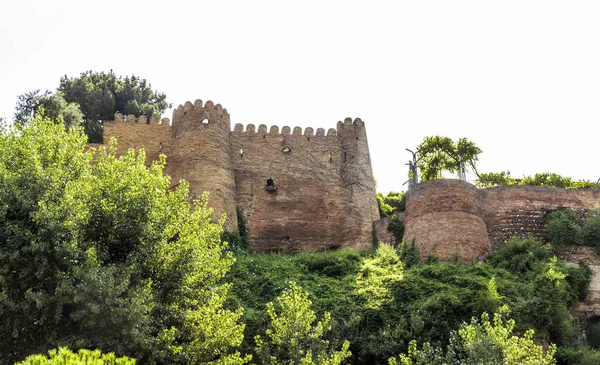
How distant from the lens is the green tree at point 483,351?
2038 centimetres

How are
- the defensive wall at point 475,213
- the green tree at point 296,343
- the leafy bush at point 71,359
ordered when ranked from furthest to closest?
→ the defensive wall at point 475,213 → the green tree at point 296,343 → the leafy bush at point 71,359

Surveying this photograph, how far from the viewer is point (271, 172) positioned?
3475 centimetres

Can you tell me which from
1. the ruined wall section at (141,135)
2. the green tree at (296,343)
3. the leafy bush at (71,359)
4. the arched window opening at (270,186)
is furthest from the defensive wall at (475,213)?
the leafy bush at (71,359)

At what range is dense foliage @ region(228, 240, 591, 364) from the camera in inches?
944

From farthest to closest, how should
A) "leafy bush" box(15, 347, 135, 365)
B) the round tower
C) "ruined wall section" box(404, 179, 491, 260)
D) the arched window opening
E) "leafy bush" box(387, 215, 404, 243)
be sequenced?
the arched window opening → "leafy bush" box(387, 215, 404, 243) → the round tower → "ruined wall section" box(404, 179, 491, 260) → "leafy bush" box(15, 347, 135, 365)

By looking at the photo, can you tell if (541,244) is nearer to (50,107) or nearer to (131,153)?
(131,153)

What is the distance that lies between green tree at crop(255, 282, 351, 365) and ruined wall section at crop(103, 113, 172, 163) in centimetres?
1403

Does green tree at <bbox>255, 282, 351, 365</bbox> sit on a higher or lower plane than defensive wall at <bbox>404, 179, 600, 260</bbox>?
lower

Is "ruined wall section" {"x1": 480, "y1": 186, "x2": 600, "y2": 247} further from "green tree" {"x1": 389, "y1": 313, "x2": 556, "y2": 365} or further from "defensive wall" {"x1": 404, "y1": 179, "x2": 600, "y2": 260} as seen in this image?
"green tree" {"x1": 389, "y1": 313, "x2": 556, "y2": 365}

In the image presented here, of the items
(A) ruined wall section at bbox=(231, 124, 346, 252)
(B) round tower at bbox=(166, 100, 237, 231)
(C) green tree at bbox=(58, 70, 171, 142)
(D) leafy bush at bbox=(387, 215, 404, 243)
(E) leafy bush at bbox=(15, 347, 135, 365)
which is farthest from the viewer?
(C) green tree at bbox=(58, 70, 171, 142)

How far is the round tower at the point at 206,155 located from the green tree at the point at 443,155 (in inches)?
452

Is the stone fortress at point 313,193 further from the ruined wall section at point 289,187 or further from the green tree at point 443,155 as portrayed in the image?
the green tree at point 443,155

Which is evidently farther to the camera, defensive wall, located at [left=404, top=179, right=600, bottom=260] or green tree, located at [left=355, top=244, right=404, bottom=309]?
defensive wall, located at [left=404, top=179, right=600, bottom=260]

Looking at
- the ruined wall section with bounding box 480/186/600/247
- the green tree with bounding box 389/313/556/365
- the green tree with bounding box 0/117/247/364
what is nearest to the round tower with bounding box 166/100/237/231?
the green tree with bounding box 0/117/247/364
